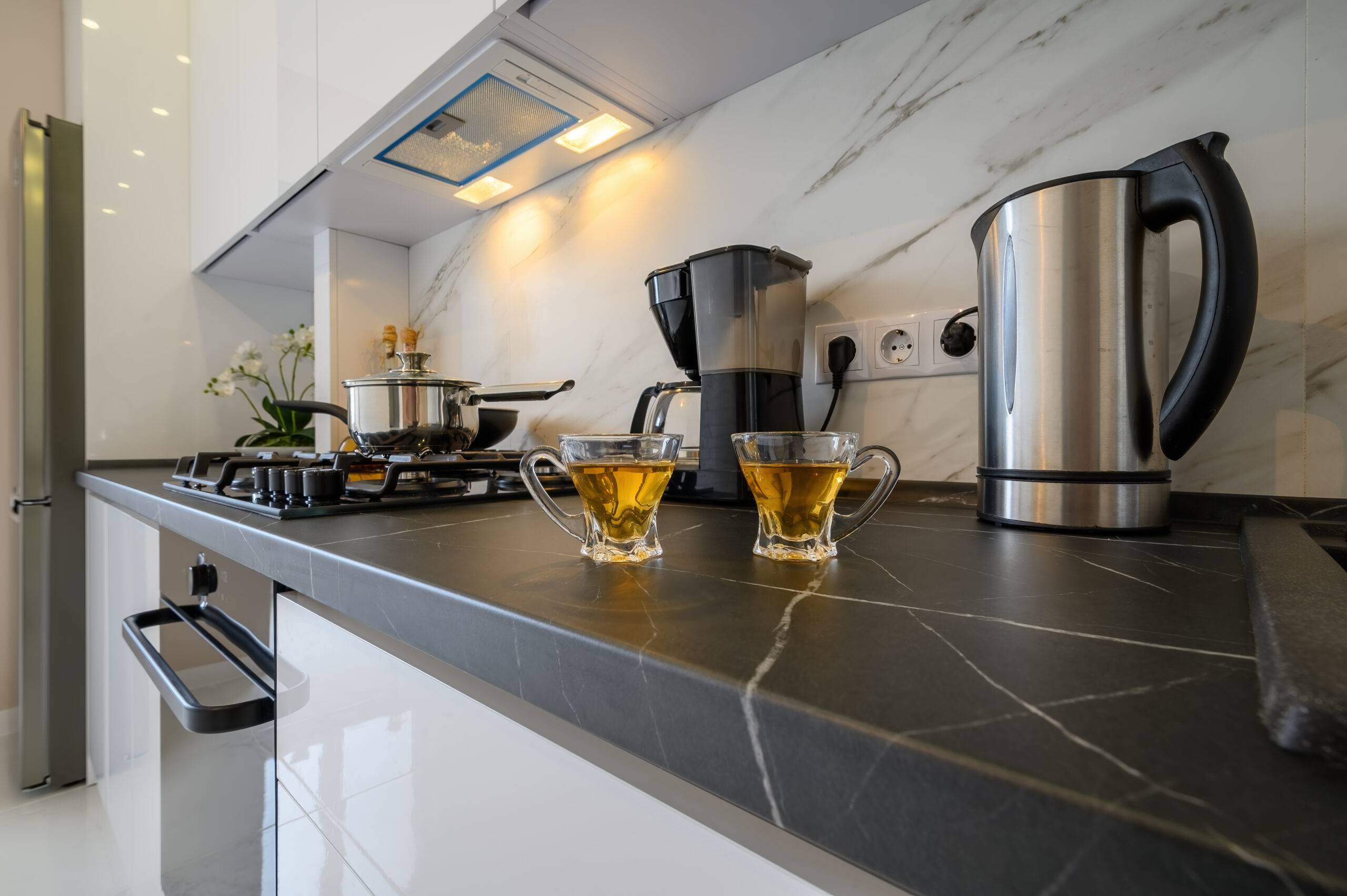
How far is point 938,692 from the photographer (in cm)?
21

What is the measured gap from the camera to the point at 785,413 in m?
0.81

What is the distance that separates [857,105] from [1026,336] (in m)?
0.48

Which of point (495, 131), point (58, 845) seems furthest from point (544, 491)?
point (58, 845)

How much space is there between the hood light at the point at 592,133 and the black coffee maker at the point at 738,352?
0.45m

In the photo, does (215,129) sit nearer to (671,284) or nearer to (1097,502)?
(671,284)

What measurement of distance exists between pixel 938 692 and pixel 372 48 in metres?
1.25

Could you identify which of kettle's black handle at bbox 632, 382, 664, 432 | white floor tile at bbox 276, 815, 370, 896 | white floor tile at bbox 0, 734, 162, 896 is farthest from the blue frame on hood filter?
white floor tile at bbox 0, 734, 162, 896

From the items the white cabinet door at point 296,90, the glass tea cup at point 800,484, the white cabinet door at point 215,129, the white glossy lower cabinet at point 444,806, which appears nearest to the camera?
the white glossy lower cabinet at point 444,806

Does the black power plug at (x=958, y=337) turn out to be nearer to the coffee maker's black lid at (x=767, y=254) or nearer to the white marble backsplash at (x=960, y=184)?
the white marble backsplash at (x=960, y=184)

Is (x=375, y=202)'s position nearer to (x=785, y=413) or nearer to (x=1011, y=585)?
(x=785, y=413)

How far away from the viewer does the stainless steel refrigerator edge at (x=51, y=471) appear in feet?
5.28

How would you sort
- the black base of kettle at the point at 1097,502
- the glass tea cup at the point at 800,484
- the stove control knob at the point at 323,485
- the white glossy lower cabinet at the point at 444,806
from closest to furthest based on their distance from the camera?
1. the white glossy lower cabinet at the point at 444,806
2. the glass tea cup at the point at 800,484
3. the black base of kettle at the point at 1097,502
4. the stove control knob at the point at 323,485

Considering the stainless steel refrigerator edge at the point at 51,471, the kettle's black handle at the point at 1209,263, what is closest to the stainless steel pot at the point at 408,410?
the kettle's black handle at the point at 1209,263

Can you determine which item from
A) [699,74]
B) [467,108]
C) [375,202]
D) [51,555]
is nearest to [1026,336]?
[699,74]
